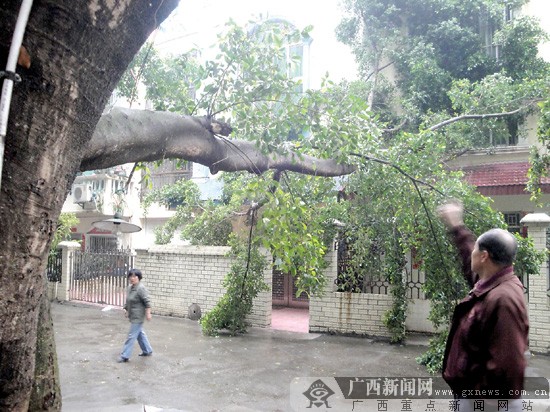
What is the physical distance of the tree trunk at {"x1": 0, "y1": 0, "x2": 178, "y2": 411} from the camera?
6.01 feet

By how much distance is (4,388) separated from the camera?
1940 mm

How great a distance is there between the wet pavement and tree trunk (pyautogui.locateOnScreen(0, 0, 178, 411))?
11.1 ft

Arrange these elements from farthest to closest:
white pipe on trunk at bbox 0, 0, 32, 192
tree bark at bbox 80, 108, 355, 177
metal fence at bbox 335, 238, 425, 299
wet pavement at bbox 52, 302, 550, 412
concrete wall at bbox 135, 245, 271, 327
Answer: concrete wall at bbox 135, 245, 271, 327 → metal fence at bbox 335, 238, 425, 299 → wet pavement at bbox 52, 302, 550, 412 → tree bark at bbox 80, 108, 355, 177 → white pipe on trunk at bbox 0, 0, 32, 192

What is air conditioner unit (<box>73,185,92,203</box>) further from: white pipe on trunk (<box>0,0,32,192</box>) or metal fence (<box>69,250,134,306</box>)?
white pipe on trunk (<box>0,0,32,192</box>)

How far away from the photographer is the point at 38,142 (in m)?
1.89

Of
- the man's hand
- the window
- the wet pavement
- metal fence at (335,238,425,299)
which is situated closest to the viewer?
the man's hand

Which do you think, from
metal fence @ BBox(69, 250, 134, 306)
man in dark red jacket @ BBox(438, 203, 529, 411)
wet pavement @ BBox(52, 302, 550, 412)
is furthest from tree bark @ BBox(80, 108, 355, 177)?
metal fence @ BBox(69, 250, 134, 306)

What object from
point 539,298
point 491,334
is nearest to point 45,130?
point 491,334

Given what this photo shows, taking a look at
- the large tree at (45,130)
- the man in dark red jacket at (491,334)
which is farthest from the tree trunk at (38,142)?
the man in dark red jacket at (491,334)

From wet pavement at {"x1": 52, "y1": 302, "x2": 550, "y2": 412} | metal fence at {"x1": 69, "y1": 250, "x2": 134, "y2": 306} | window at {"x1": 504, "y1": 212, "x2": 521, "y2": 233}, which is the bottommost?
wet pavement at {"x1": 52, "y1": 302, "x2": 550, "y2": 412}

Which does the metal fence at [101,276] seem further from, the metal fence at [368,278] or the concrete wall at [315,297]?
the metal fence at [368,278]

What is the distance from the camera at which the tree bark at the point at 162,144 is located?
307 cm

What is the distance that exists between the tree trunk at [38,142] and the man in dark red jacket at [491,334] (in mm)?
2018

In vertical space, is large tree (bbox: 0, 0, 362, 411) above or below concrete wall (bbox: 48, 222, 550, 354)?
above
